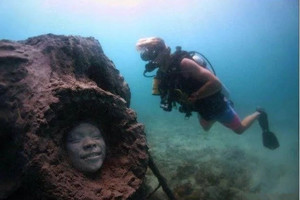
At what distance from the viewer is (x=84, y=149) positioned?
317cm

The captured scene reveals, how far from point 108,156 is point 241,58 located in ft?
416

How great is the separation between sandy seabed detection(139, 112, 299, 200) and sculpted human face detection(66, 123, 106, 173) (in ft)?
A: 11.6

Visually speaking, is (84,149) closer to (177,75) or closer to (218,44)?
(177,75)

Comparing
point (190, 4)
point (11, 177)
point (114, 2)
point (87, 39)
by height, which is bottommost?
point (11, 177)

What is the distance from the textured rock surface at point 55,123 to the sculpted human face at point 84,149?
9cm

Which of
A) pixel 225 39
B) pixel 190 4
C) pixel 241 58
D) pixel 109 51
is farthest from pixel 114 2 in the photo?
pixel 241 58

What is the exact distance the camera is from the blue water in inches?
673

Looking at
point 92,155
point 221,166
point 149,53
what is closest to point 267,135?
point 221,166

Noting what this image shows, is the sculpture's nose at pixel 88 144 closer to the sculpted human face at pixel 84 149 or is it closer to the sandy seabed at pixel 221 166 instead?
the sculpted human face at pixel 84 149

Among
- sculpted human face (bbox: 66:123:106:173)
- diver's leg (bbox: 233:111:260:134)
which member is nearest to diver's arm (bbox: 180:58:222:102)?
sculpted human face (bbox: 66:123:106:173)

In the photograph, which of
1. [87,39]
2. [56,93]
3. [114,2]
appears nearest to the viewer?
[56,93]

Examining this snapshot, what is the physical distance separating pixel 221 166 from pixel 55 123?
875 centimetres

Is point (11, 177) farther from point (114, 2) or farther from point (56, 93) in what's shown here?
point (114, 2)

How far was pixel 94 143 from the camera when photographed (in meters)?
3.24
